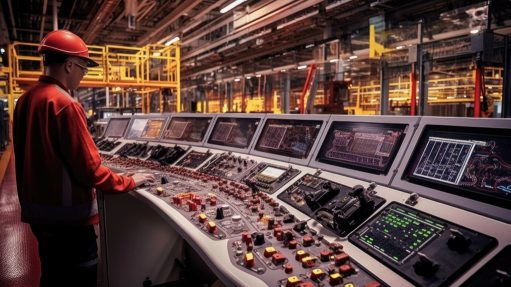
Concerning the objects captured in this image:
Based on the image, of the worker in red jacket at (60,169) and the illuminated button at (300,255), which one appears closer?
the illuminated button at (300,255)

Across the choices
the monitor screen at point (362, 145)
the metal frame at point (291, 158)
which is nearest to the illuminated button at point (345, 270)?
the monitor screen at point (362, 145)

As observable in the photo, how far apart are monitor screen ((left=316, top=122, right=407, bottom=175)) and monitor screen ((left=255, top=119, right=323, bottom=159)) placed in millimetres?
131

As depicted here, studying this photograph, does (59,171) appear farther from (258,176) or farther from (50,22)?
(50,22)

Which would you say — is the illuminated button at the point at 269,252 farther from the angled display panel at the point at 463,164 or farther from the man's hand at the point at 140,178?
the man's hand at the point at 140,178

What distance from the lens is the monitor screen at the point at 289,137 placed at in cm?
203

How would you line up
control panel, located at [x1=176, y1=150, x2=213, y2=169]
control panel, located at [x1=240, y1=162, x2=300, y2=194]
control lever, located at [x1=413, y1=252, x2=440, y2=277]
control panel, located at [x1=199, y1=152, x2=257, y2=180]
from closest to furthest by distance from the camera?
control lever, located at [x1=413, y1=252, x2=440, y2=277] < control panel, located at [x1=240, y1=162, x2=300, y2=194] < control panel, located at [x1=199, y1=152, x2=257, y2=180] < control panel, located at [x1=176, y1=150, x2=213, y2=169]

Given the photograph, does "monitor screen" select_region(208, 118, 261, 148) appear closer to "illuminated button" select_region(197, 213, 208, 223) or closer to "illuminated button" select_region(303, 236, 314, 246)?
"illuminated button" select_region(197, 213, 208, 223)

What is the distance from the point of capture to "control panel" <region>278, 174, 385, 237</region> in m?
1.30

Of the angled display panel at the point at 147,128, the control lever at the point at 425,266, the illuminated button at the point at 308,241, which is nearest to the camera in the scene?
the control lever at the point at 425,266

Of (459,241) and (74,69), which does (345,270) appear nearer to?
(459,241)

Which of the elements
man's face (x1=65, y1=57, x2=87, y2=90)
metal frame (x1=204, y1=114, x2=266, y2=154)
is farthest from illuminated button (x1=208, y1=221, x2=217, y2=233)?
metal frame (x1=204, y1=114, x2=266, y2=154)

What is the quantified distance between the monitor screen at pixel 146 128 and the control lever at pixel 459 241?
299 cm

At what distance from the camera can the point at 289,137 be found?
2186 millimetres

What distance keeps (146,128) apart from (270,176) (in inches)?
89.9
